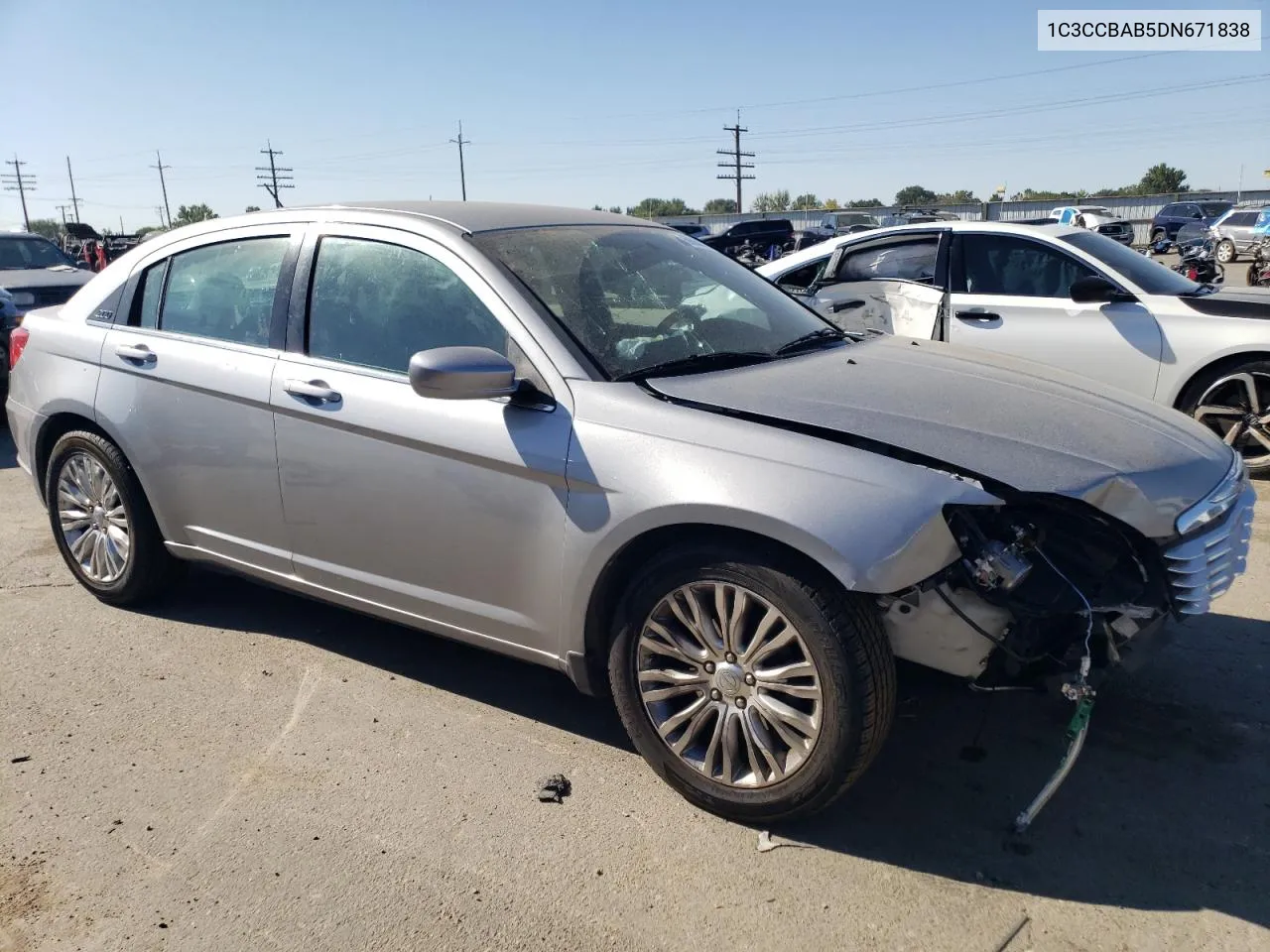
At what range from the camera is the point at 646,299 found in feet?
11.8

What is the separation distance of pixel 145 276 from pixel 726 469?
9.68 ft

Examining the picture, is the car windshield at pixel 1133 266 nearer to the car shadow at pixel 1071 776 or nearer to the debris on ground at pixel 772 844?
the car shadow at pixel 1071 776

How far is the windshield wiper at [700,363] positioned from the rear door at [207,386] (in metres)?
1.42

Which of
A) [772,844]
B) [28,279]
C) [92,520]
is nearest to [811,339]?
[772,844]

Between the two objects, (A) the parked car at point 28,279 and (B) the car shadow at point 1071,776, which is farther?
(A) the parked car at point 28,279

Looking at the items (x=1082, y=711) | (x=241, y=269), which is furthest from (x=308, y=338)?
(x=1082, y=711)

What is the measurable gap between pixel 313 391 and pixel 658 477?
1.41 meters

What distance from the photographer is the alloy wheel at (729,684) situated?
2742 millimetres

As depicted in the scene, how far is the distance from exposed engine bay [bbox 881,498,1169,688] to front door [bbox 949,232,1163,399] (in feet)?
12.6

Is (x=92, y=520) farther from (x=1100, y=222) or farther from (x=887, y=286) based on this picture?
(x=1100, y=222)

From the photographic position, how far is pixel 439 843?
2.87 metres

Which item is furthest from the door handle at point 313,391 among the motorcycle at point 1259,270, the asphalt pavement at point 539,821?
the motorcycle at point 1259,270

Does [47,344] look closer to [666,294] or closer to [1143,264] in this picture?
[666,294]

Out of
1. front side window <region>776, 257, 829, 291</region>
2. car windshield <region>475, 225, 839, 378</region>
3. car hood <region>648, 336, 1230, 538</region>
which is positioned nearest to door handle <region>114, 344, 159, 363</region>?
car windshield <region>475, 225, 839, 378</region>
